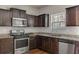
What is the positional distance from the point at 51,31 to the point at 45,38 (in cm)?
63

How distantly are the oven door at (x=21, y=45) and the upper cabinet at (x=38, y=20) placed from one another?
32.2 inches

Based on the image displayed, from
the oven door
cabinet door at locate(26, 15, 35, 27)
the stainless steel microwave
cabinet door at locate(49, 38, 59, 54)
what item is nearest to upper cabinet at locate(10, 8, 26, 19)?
the stainless steel microwave

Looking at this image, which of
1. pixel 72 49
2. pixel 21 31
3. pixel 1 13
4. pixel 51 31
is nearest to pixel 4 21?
pixel 1 13

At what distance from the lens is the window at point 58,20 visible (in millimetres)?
2891

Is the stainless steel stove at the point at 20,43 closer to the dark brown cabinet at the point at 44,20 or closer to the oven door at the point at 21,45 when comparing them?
the oven door at the point at 21,45

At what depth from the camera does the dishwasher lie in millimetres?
2051

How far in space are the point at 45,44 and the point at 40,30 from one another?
3.70 feet

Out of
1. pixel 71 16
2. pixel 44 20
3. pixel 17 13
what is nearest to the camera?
pixel 71 16

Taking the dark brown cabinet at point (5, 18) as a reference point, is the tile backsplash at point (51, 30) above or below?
below

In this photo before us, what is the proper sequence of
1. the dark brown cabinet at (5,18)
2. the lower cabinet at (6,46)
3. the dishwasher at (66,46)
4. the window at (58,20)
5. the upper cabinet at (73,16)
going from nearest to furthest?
the dishwasher at (66,46)
the upper cabinet at (73,16)
the lower cabinet at (6,46)
the dark brown cabinet at (5,18)
the window at (58,20)

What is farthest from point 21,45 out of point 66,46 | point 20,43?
point 66,46

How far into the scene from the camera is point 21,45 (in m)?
2.75

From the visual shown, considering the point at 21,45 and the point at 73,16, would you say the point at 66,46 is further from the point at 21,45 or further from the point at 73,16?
the point at 21,45

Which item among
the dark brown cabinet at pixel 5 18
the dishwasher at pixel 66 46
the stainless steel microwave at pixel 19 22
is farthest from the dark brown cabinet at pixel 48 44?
the dark brown cabinet at pixel 5 18
